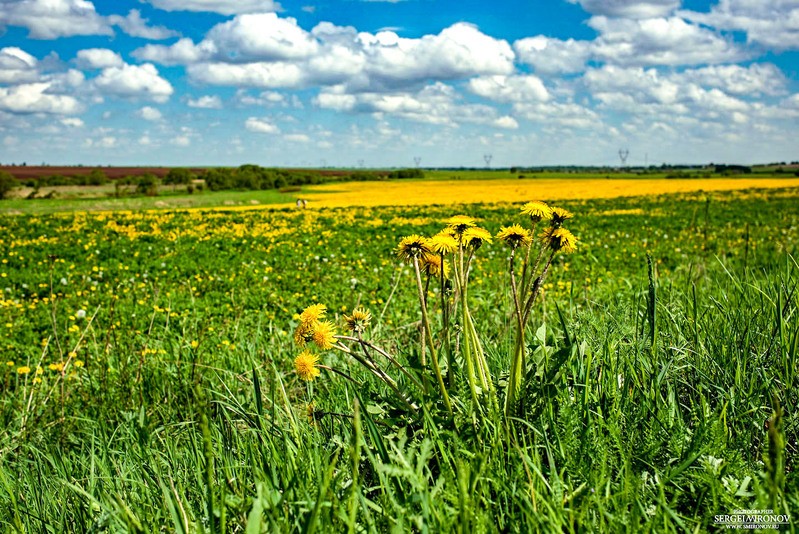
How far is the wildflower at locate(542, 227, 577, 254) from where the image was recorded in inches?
67.6

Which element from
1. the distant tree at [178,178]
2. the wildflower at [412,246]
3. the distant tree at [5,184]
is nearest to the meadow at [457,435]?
the wildflower at [412,246]

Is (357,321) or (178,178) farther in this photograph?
(178,178)

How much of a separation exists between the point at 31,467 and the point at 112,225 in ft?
65.0

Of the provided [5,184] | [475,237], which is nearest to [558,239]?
[475,237]

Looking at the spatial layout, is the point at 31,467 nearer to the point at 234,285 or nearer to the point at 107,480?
the point at 107,480

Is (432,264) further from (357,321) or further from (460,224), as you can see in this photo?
(357,321)

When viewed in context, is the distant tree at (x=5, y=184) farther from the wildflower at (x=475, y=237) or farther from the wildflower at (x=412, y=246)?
the wildflower at (x=475, y=237)

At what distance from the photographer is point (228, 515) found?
4.60ft

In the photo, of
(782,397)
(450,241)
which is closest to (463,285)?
(450,241)

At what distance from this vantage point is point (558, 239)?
1.73m

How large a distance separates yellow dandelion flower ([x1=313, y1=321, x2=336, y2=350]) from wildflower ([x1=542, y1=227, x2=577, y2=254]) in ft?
2.39

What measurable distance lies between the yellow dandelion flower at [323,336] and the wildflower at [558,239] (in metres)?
0.73

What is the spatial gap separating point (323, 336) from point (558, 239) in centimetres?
78

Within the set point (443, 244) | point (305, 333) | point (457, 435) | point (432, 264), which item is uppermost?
point (443, 244)
